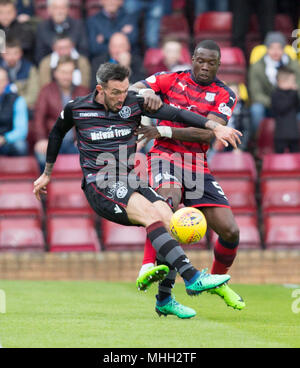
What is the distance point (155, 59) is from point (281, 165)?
292 centimetres

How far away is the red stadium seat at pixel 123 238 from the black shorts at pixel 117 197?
14.5 ft

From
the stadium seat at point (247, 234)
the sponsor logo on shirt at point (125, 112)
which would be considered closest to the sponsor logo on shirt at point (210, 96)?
the sponsor logo on shirt at point (125, 112)

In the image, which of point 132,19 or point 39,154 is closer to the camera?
point 39,154

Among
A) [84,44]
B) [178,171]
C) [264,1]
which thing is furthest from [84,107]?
[264,1]

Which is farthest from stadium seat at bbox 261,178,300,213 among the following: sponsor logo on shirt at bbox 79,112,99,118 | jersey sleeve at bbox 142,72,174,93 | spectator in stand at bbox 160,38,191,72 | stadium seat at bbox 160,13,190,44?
sponsor logo on shirt at bbox 79,112,99,118

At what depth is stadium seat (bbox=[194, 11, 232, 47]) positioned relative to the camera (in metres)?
15.2

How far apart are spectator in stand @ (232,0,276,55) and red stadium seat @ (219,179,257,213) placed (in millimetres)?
3184

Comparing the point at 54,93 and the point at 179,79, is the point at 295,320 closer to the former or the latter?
the point at 179,79

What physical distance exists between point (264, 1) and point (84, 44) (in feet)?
9.73

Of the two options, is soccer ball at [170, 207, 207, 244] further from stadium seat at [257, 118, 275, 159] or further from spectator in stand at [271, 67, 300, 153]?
stadium seat at [257, 118, 275, 159]

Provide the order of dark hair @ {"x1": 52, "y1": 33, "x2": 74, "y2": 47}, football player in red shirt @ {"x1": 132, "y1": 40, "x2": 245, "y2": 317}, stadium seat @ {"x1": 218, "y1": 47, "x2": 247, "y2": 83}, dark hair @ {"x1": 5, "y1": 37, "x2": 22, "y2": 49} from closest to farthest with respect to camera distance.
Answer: football player in red shirt @ {"x1": 132, "y1": 40, "x2": 245, "y2": 317} < dark hair @ {"x1": 5, "y1": 37, "x2": 22, "y2": 49} < dark hair @ {"x1": 52, "y1": 33, "x2": 74, "y2": 47} < stadium seat @ {"x1": 218, "y1": 47, "x2": 247, "y2": 83}

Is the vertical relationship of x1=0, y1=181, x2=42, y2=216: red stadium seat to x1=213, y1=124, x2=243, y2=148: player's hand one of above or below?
below

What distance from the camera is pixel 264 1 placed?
47.5 feet

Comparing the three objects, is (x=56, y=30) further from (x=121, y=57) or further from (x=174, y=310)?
(x=174, y=310)
